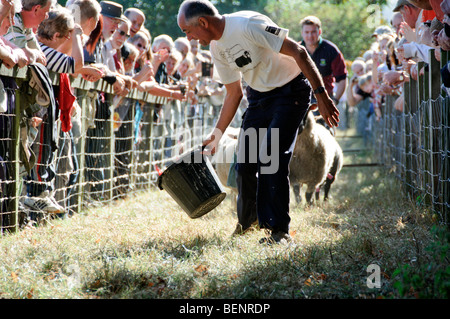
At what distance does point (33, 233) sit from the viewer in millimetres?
5059

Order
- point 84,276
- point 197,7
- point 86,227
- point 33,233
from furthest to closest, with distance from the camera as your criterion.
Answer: point 86,227 < point 33,233 < point 197,7 < point 84,276

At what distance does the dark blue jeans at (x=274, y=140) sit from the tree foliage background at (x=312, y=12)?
49.5 ft

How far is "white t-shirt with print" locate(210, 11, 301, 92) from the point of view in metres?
4.74

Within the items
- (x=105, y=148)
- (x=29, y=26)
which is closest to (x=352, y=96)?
(x=105, y=148)

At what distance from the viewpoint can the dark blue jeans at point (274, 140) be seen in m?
4.82

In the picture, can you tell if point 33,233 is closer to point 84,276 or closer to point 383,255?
point 84,276

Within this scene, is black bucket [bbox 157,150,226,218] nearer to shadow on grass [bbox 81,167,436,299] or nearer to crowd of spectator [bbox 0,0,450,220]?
shadow on grass [bbox 81,167,436,299]

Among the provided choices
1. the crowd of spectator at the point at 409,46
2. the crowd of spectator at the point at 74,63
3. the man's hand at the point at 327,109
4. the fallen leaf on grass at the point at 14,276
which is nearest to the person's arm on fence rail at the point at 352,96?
the crowd of spectator at the point at 409,46

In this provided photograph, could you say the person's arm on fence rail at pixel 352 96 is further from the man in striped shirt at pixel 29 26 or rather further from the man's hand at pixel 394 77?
the man in striped shirt at pixel 29 26

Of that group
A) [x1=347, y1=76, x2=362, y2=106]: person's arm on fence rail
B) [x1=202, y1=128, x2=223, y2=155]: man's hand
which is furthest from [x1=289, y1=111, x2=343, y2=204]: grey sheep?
[x1=347, y1=76, x2=362, y2=106]: person's arm on fence rail

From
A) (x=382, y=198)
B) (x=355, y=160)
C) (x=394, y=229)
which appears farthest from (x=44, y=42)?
(x=355, y=160)

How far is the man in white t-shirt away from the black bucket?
0.17 m

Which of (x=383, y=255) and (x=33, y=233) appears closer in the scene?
(x=383, y=255)

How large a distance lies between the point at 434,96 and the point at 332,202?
245 cm
